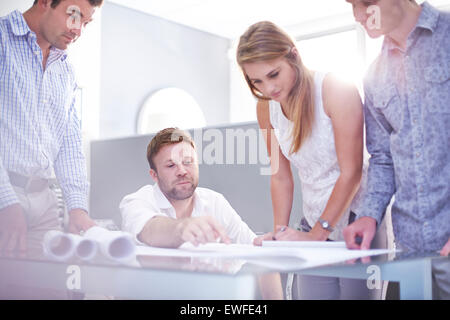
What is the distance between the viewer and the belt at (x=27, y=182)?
1058mm

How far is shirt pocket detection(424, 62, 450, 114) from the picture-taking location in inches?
35.2

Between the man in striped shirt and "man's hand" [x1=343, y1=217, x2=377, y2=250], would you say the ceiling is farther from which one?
"man's hand" [x1=343, y1=217, x2=377, y2=250]

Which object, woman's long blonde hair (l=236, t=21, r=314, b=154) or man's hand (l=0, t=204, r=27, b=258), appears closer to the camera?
man's hand (l=0, t=204, r=27, b=258)

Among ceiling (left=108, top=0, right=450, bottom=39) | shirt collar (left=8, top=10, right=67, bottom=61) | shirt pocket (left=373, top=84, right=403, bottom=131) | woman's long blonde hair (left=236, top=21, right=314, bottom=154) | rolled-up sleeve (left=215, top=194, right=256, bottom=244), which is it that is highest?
ceiling (left=108, top=0, right=450, bottom=39)

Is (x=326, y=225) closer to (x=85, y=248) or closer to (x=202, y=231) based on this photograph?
(x=202, y=231)

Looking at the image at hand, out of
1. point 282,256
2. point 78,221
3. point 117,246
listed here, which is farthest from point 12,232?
point 282,256

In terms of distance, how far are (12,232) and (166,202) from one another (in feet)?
1.57

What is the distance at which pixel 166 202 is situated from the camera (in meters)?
1.29

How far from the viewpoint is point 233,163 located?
200cm

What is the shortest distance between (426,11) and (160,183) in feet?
2.51

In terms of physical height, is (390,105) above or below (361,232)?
above

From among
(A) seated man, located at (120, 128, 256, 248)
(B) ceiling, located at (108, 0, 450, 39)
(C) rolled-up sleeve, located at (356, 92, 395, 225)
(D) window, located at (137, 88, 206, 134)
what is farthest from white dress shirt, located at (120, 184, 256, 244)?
(D) window, located at (137, 88, 206, 134)

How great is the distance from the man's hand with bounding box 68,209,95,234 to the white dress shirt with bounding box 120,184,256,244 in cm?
7

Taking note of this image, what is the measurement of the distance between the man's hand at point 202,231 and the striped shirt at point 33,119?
0.39 meters
